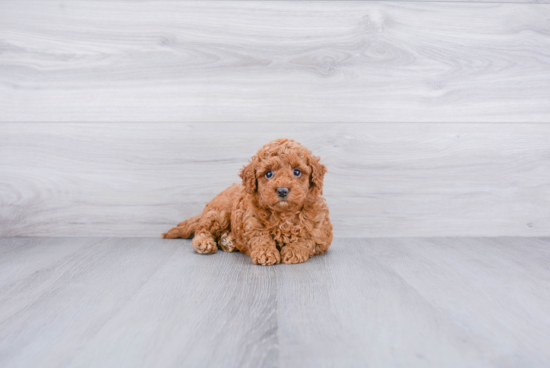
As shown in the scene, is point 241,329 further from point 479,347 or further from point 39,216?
point 39,216

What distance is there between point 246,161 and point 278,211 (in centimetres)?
50

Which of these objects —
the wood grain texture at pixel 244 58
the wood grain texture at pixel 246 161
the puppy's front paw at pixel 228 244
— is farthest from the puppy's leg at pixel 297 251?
the wood grain texture at pixel 244 58

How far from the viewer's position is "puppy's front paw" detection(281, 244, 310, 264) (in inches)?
58.1

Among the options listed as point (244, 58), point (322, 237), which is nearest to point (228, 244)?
point (322, 237)

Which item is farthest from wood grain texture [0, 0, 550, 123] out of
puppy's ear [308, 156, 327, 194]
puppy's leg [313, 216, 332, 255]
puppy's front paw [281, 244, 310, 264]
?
puppy's front paw [281, 244, 310, 264]

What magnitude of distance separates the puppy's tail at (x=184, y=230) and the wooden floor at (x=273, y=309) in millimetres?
154

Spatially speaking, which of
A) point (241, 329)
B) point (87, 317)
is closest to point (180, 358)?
point (241, 329)

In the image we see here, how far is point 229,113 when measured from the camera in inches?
75.9

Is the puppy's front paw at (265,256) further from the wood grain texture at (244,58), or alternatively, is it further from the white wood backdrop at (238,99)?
the wood grain texture at (244,58)

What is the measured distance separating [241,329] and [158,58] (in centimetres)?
148

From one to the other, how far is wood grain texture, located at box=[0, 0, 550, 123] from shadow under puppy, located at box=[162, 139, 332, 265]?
1.66 feet

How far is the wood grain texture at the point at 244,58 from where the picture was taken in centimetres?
192

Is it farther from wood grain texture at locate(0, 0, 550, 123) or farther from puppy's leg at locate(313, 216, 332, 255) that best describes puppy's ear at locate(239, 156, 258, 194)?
wood grain texture at locate(0, 0, 550, 123)

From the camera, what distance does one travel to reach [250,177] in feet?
4.89
